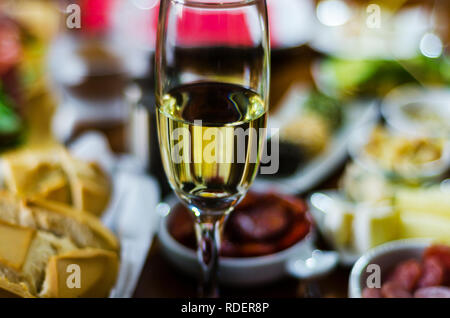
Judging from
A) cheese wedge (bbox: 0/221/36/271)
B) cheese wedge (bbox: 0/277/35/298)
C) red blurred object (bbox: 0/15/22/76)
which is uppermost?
red blurred object (bbox: 0/15/22/76)

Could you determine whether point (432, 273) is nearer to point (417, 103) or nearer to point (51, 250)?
point (51, 250)

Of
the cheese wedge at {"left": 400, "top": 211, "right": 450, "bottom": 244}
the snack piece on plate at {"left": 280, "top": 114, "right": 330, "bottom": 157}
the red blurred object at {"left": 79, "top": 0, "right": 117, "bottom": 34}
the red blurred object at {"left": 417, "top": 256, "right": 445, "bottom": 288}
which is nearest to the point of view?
the red blurred object at {"left": 417, "top": 256, "right": 445, "bottom": 288}

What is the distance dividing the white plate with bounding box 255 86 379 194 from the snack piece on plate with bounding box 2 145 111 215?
24 cm

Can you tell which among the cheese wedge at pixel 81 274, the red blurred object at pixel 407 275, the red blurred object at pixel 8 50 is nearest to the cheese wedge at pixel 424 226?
the red blurred object at pixel 407 275

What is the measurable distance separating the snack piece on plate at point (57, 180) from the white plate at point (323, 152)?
245 millimetres

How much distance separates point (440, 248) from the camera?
673mm

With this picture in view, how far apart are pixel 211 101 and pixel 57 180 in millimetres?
313

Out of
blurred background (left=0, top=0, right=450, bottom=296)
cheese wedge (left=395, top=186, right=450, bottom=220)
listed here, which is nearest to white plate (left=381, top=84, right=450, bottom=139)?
blurred background (left=0, top=0, right=450, bottom=296)

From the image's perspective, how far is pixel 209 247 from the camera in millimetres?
617

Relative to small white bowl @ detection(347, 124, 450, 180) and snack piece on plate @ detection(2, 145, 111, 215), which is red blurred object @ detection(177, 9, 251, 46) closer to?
snack piece on plate @ detection(2, 145, 111, 215)

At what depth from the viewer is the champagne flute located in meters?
0.54

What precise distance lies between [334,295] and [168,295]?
21 cm
